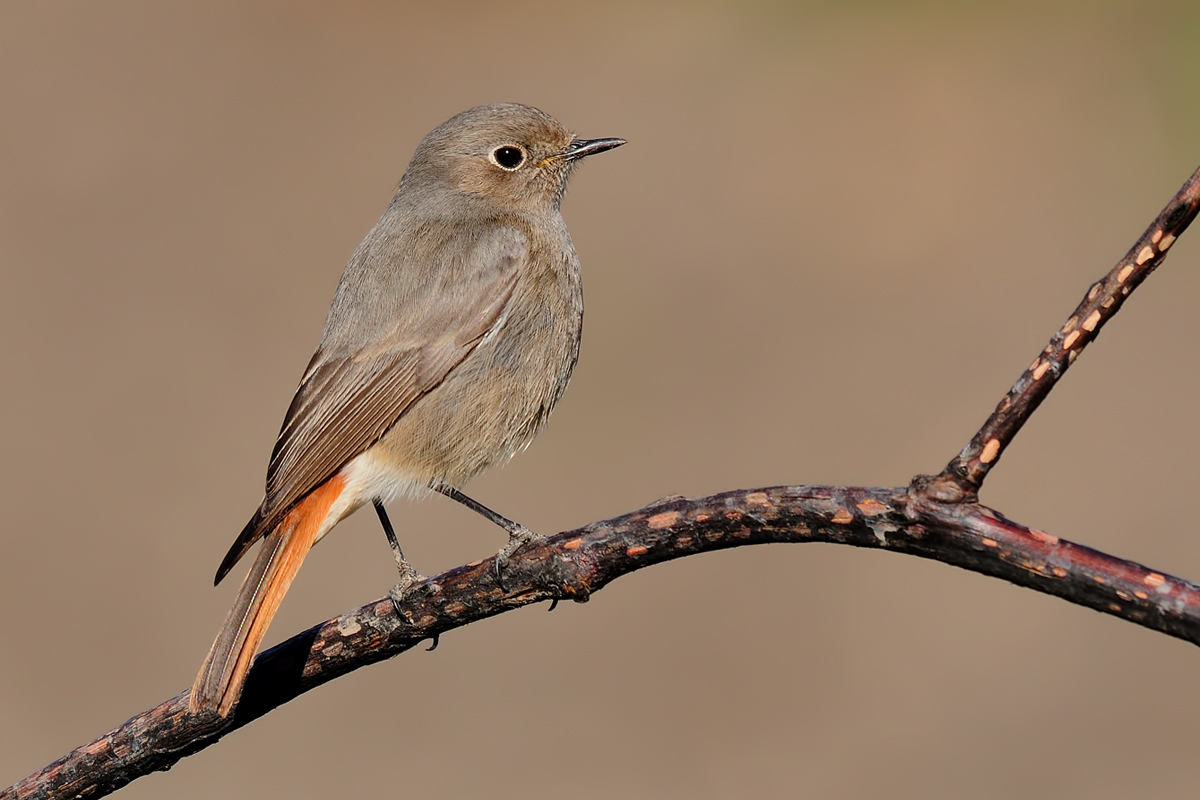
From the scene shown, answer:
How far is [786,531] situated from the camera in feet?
7.80

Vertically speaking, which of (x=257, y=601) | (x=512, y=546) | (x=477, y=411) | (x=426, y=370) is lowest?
(x=257, y=601)

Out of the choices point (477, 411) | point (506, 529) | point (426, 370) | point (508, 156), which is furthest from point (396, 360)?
point (508, 156)

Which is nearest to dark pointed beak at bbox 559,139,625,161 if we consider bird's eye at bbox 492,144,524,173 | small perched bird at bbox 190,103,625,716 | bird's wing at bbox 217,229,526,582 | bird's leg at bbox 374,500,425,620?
bird's eye at bbox 492,144,524,173

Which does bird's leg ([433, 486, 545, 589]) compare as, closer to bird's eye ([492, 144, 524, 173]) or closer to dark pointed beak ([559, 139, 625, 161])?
bird's eye ([492, 144, 524, 173])

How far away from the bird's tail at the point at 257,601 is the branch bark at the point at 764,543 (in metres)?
0.07

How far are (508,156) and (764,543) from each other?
316 centimetres

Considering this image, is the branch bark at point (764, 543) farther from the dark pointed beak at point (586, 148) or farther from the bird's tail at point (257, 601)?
the dark pointed beak at point (586, 148)

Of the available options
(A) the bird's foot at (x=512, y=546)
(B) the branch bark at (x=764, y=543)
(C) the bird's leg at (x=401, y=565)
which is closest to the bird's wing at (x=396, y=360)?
(C) the bird's leg at (x=401, y=565)

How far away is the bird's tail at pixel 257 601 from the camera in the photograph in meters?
3.13

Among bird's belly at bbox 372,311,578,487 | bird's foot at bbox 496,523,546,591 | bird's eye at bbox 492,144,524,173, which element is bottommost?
bird's foot at bbox 496,523,546,591

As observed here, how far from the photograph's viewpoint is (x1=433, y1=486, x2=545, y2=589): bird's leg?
3.12 meters

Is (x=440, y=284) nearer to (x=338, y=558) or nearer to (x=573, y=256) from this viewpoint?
(x=573, y=256)

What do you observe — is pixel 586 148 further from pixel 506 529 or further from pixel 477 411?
pixel 506 529

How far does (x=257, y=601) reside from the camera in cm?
350
